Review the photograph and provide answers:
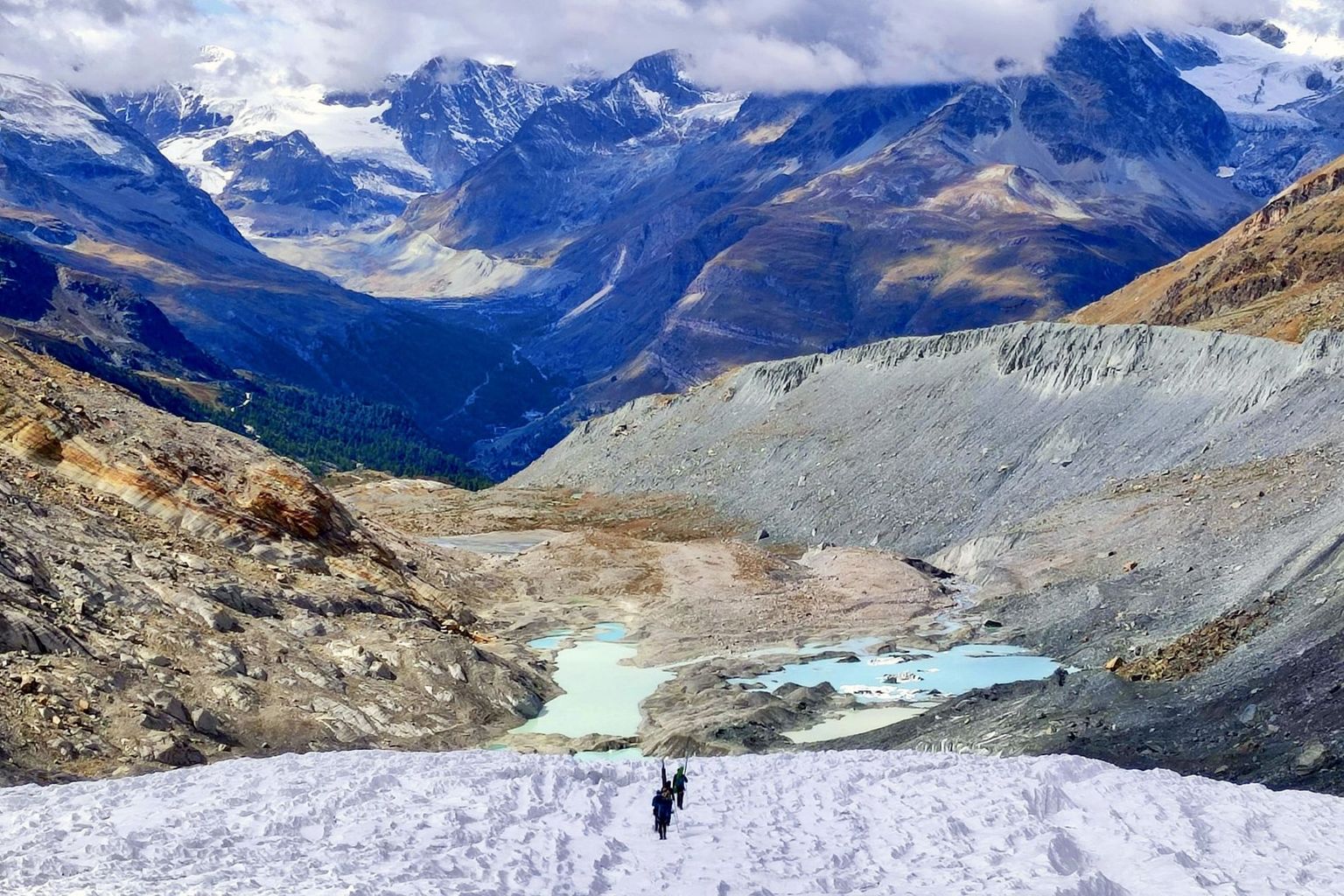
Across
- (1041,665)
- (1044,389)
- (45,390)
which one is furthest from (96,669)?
(1044,389)

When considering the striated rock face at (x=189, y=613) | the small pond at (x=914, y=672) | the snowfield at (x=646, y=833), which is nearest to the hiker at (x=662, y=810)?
the snowfield at (x=646, y=833)

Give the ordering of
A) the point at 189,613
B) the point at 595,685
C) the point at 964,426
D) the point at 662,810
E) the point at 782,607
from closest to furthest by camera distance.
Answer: the point at 662,810 < the point at 189,613 < the point at 595,685 < the point at 782,607 < the point at 964,426

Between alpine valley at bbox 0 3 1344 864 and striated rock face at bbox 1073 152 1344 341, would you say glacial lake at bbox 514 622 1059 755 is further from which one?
striated rock face at bbox 1073 152 1344 341

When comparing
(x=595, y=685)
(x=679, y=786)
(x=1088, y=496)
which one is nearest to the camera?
(x=679, y=786)

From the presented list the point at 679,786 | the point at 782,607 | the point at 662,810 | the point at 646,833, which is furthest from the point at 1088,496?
the point at 662,810

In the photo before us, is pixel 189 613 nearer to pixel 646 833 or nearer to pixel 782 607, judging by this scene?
pixel 646 833

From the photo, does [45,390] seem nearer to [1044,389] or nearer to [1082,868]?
[1082,868]

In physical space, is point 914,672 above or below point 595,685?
below
